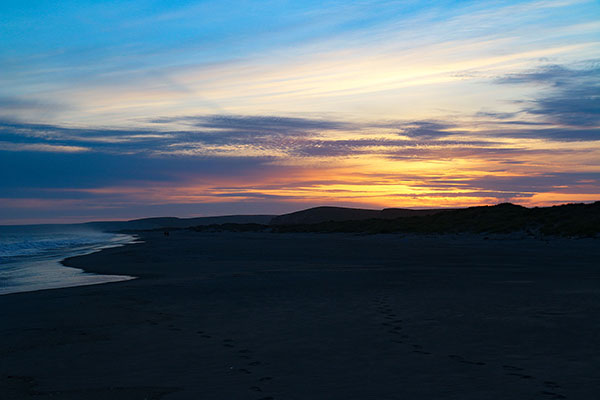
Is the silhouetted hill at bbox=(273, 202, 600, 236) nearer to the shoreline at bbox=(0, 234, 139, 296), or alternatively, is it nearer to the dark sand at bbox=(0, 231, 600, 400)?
the dark sand at bbox=(0, 231, 600, 400)

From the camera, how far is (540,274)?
19.6 m

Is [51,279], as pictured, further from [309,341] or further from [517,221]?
[517,221]

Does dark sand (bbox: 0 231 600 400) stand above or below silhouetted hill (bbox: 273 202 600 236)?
below

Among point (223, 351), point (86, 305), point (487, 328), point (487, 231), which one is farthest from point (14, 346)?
point (487, 231)

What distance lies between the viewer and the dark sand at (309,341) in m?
6.61

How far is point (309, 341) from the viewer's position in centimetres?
916

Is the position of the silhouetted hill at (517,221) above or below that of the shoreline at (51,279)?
above

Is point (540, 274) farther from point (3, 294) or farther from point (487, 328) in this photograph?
point (3, 294)

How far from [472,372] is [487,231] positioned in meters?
49.2

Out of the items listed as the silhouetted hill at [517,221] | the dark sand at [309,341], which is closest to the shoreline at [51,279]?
the dark sand at [309,341]

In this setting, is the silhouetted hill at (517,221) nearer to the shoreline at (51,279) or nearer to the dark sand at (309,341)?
the dark sand at (309,341)

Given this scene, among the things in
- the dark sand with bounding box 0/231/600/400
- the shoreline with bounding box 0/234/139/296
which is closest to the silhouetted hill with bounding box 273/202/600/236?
the dark sand with bounding box 0/231/600/400

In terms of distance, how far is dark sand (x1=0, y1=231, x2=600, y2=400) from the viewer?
6.61m

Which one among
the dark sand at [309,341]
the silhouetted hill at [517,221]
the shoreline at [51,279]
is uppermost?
the silhouetted hill at [517,221]
